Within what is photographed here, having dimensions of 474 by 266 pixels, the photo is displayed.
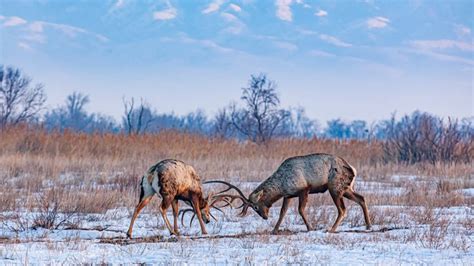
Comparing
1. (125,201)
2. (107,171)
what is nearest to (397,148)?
(107,171)

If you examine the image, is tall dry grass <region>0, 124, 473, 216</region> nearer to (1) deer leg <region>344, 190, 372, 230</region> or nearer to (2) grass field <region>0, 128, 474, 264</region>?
(2) grass field <region>0, 128, 474, 264</region>

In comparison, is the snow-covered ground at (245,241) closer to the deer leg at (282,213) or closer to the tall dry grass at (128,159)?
the deer leg at (282,213)

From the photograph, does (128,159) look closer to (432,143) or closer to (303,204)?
(432,143)

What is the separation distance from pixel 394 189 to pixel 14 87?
5526 centimetres

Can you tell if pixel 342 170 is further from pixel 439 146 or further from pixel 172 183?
pixel 439 146

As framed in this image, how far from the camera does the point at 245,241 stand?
1003 cm

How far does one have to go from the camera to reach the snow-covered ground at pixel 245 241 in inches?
351

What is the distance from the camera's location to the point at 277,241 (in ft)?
33.8

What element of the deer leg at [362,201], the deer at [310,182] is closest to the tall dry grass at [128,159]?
the deer at [310,182]

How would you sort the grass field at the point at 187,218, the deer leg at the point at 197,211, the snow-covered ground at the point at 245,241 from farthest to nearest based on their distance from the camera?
1. the deer leg at the point at 197,211
2. the grass field at the point at 187,218
3. the snow-covered ground at the point at 245,241

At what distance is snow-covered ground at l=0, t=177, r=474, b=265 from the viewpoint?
891 cm

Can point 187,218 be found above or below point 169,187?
below

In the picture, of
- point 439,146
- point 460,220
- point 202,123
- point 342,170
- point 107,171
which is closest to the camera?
point 342,170

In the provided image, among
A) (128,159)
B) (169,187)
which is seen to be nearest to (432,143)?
(128,159)
